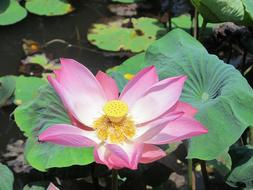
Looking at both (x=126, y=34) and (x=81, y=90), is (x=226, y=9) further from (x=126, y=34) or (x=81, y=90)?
(x=126, y=34)

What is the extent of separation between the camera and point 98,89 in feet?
4.14

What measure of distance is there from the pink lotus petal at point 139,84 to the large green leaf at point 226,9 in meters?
0.61

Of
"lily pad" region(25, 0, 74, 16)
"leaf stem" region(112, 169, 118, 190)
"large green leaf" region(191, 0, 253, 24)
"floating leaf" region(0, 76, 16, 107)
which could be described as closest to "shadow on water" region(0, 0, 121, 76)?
"lily pad" region(25, 0, 74, 16)

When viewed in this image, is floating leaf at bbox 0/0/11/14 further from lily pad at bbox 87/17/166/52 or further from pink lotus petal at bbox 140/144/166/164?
pink lotus petal at bbox 140/144/166/164

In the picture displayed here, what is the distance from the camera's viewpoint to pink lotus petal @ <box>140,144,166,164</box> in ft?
3.56

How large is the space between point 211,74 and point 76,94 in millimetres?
443

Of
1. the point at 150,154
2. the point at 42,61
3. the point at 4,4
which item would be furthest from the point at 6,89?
the point at 4,4

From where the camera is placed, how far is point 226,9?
1.75m

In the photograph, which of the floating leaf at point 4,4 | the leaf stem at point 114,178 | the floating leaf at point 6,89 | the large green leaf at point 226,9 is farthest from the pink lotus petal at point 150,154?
the floating leaf at point 4,4

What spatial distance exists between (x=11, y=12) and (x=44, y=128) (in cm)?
157

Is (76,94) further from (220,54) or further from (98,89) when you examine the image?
(220,54)

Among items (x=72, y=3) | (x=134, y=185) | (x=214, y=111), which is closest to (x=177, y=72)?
(x=214, y=111)

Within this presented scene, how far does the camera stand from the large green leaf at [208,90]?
136cm

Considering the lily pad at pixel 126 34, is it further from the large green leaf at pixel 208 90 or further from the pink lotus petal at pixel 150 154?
the pink lotus petal at pixel 150 154
